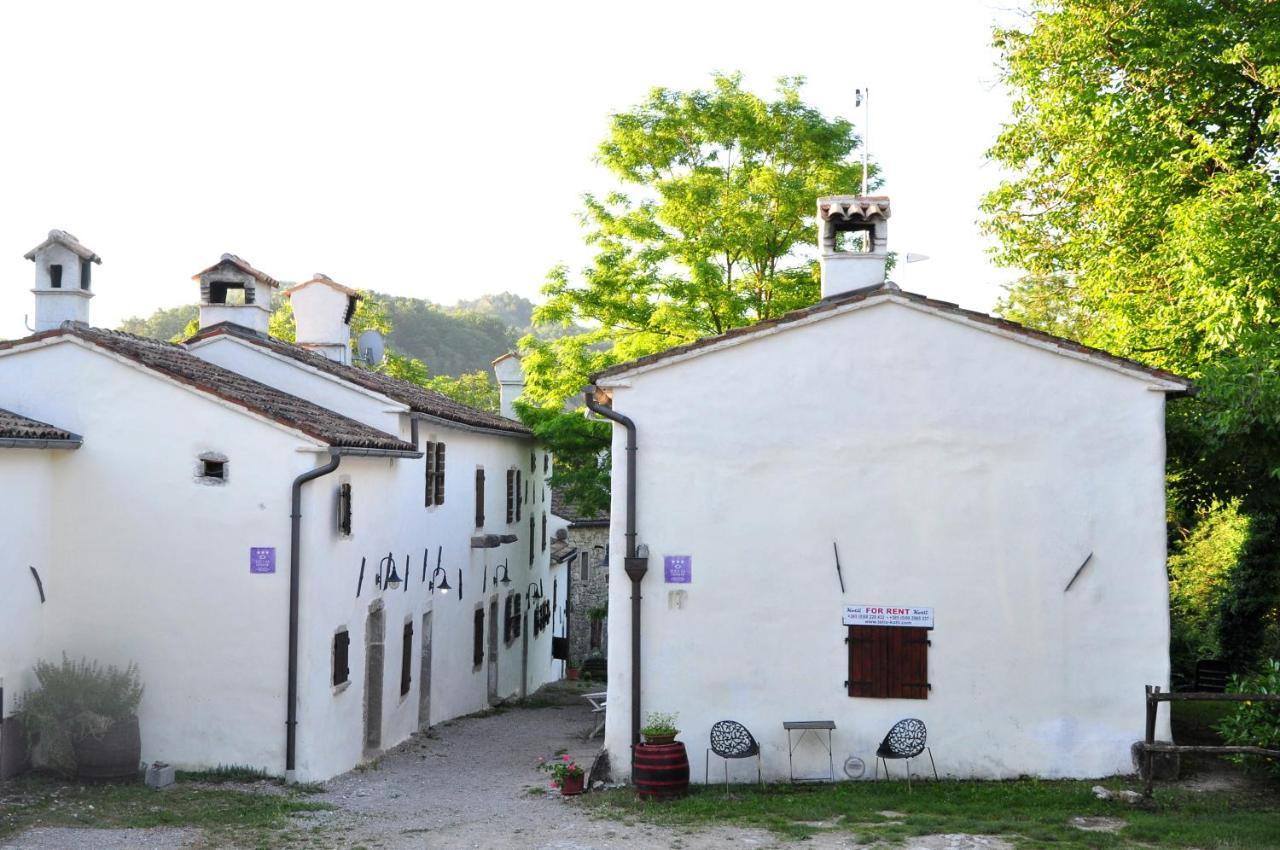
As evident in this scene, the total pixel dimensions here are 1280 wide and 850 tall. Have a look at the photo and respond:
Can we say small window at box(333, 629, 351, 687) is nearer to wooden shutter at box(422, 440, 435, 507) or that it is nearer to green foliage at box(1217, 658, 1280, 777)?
wooden shutter at box(422, 440, 435, 507)

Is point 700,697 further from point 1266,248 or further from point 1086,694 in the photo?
point 1266,248

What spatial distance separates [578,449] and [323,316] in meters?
5.58

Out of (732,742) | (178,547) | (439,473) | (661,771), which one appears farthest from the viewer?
(439,473)

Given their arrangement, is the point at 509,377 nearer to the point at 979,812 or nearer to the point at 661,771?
the point at 661,771

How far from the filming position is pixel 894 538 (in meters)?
13.2

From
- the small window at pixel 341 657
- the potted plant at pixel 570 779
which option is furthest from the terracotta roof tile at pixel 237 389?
the potted plant at pixel 570 779

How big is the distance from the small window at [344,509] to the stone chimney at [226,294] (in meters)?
5.36

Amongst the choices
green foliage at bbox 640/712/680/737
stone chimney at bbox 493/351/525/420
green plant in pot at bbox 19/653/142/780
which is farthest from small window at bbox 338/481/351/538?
stone chimney at bbox 493/351/525/420

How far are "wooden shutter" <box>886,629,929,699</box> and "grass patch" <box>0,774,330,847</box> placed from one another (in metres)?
6.16

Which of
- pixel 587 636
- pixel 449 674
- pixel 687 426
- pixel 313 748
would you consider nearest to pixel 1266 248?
pixel 687 426

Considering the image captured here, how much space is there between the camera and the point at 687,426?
44.4ft

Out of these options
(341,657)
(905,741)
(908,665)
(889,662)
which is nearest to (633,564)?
(889,662)

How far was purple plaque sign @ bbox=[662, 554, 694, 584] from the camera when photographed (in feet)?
43.9

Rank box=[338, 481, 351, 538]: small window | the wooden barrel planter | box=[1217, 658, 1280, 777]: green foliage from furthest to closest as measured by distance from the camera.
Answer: box=[338, 481, 351, 538]: small window < the wooden barrel planter < box=[1217, 658, 1280, 777]: green foliage
